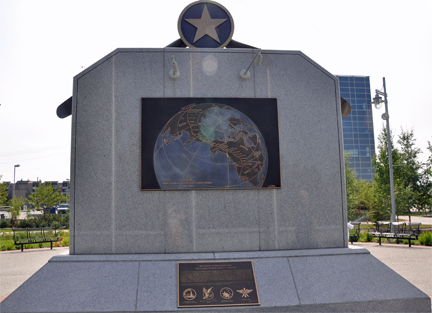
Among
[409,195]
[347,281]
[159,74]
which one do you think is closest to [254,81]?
[159,74]

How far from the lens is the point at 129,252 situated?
6.19 m

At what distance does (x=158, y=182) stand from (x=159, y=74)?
2.30 meters

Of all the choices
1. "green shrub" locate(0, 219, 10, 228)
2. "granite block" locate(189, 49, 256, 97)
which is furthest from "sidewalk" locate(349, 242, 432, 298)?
"green shrub" locate(0, 219, 10, 228)

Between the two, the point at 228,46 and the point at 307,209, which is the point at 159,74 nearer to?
the point at 228,46

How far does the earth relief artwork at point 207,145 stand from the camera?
20.8ft

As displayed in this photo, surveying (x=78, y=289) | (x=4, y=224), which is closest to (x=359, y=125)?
(x=4, y=224)

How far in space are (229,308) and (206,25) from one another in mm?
5980

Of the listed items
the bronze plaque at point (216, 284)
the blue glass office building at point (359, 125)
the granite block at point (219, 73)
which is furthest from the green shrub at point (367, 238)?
the blue glass office building at point (359, 125)

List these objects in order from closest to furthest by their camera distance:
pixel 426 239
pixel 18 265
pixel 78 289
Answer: pixel 78 289
pixel 18 265
pixel 426 239

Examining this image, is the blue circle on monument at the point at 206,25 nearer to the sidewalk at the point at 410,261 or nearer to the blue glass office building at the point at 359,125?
the sidewalk at the point at 410,261

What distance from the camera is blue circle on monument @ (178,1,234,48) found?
7.27 metres

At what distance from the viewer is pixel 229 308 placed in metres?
5.14

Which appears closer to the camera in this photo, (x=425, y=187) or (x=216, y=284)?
(x=216, y=284)

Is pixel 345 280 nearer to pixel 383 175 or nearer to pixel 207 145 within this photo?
pixel 207 145
